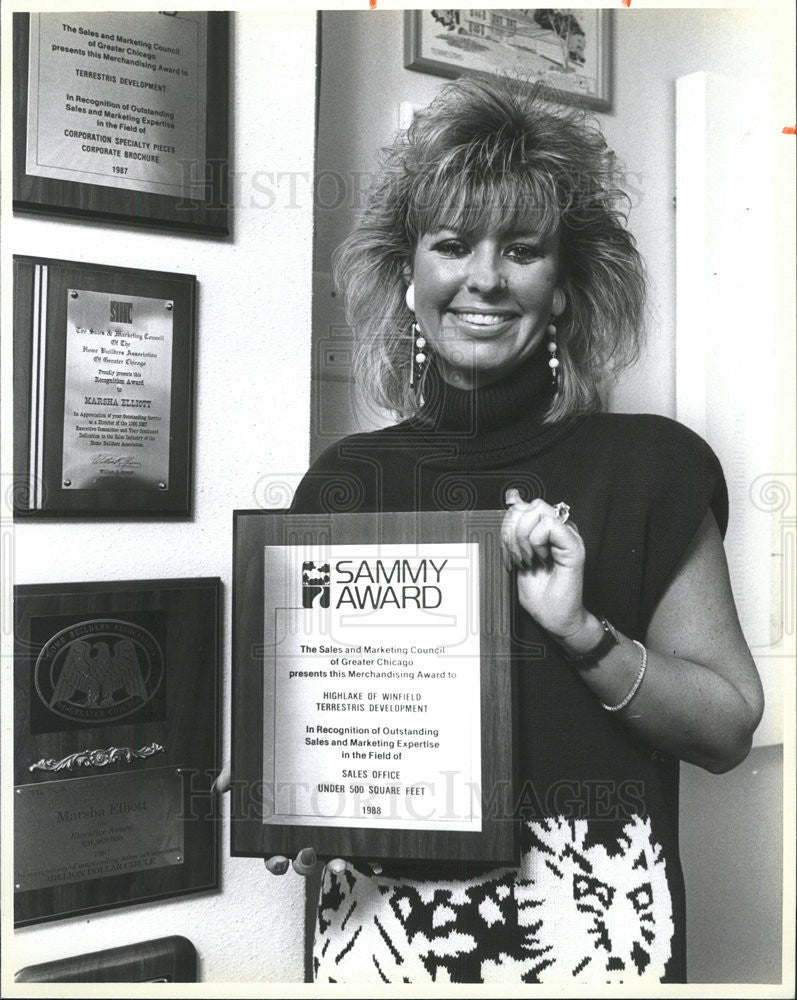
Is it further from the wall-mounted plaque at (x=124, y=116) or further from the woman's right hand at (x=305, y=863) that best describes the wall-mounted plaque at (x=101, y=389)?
the woman's right hand at (x=305, y=863)

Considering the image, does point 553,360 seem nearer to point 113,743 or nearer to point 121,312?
point 121,312

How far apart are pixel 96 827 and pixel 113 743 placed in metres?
0.08

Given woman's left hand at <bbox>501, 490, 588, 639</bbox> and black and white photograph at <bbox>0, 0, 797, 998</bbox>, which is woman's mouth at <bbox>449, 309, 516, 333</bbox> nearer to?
black and white photograph at <bbox>0, 0, 797, 998</bbox>

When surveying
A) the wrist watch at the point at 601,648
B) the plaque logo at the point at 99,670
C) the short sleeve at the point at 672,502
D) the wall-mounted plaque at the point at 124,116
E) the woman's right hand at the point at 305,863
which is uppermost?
the wall-mounted plaque at the point at 124,116

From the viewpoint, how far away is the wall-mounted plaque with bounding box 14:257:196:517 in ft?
2.63

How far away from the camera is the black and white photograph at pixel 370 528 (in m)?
0.75

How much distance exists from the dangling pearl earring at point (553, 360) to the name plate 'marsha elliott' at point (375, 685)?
0.20 m

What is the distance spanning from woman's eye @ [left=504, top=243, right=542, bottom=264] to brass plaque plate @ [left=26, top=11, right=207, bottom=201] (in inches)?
12.5

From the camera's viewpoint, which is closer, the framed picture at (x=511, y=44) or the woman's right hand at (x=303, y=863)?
the woman's right hand at (x=303, y=863)

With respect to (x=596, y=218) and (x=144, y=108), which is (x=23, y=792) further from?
(x=596, y=218)

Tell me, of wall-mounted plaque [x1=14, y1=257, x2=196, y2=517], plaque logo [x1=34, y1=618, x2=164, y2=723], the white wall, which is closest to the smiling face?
the white wall

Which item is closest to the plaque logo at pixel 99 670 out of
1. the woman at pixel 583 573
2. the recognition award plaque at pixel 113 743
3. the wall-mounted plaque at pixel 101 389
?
the recognition award plaque at pixel 113 743

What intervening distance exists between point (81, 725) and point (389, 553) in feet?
1.15

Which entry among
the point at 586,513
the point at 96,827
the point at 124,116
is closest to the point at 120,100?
the point at 124,116
